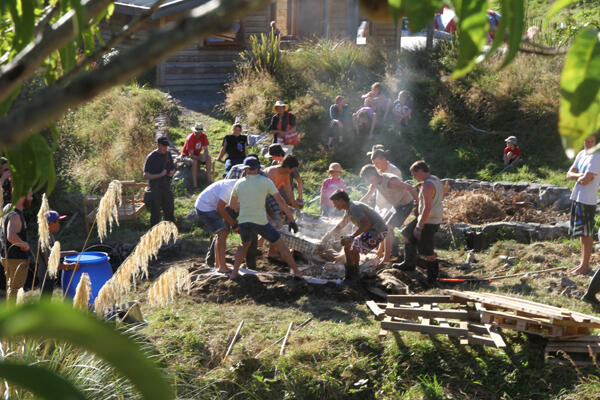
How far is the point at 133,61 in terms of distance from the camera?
0.65m

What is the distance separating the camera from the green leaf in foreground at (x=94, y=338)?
548mm

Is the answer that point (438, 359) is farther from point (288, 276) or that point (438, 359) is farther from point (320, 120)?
point (320, 120)

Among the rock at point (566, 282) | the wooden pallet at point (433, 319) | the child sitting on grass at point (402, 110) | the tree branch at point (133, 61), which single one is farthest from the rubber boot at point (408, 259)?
the tree branch at point (133, 61)

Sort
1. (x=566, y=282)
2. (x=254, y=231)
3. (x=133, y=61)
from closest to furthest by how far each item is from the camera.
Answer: (x=133, y=61), (x=566, y=282), (x=254, y=231)

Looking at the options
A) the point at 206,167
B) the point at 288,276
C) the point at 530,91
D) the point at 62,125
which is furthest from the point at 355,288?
the point at 530,91

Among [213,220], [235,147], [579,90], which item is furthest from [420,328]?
[235,147]

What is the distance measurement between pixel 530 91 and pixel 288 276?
33.5ft

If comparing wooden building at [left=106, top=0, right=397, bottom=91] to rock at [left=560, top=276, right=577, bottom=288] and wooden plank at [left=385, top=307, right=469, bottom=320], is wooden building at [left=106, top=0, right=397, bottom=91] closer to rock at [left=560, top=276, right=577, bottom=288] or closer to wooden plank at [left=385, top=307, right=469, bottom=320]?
rock at [left=560, top=276, right=577, bottom=288]

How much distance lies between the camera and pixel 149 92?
65.6 ft

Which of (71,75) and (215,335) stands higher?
(71,75)

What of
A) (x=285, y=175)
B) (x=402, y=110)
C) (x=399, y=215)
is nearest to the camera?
(x=399, y=215)

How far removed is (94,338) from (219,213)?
8.37 meters

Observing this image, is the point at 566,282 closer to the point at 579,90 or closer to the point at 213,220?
the point at 213,220

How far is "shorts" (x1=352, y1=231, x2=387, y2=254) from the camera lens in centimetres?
888
